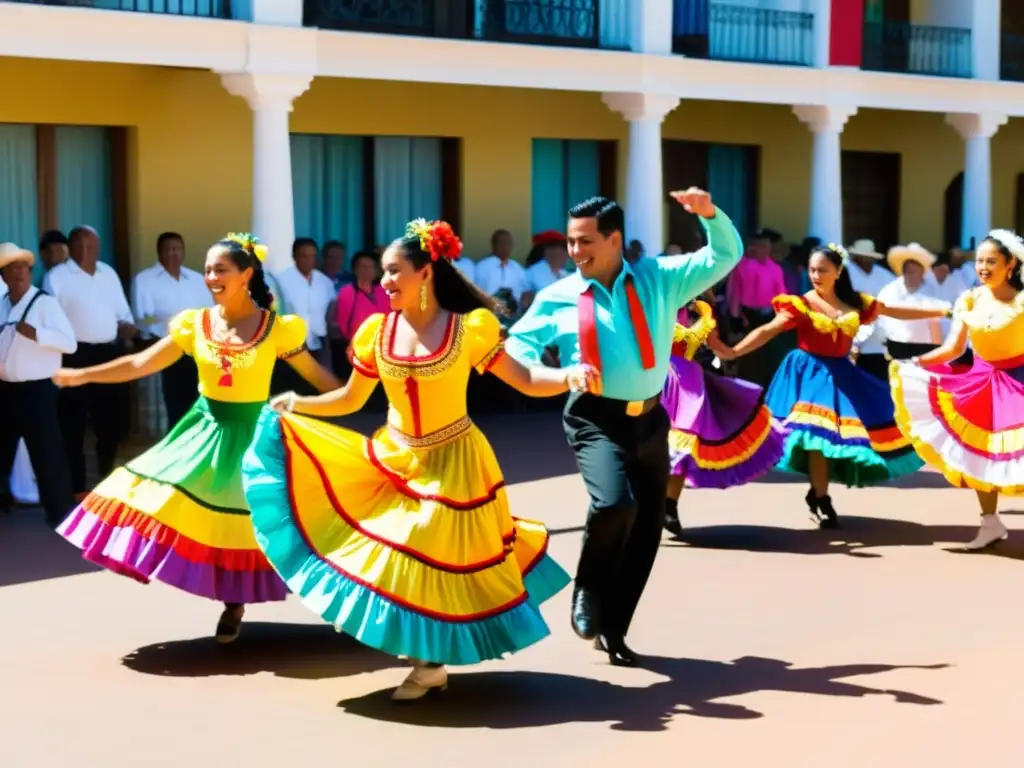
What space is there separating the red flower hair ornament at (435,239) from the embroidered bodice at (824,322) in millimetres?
4387

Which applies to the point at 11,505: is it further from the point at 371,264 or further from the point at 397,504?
the point at 397,504

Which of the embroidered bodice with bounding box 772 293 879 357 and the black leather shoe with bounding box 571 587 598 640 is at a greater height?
the embroidered bodice with bounding box 772 293 879 357

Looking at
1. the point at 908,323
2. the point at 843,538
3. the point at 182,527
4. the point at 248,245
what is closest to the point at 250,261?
the point at 248,245

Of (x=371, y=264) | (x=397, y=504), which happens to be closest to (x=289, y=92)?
(x=371, y=264)

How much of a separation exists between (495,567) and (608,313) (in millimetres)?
1281

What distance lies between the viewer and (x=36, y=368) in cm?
1184

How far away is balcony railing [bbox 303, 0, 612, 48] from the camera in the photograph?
1852 centimetres

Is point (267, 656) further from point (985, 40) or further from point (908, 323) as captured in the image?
point (985, 40)

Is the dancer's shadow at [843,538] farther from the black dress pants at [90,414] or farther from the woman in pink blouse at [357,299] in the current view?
the woman in pink blouse at [357,299]

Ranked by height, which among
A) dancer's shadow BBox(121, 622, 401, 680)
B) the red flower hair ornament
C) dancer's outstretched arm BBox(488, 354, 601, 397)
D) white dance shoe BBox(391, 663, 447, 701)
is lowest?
dancer's shadow BBox(121, 622, 401, 680)

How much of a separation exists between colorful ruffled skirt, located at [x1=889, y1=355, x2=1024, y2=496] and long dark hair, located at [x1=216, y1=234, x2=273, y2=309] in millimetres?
4127

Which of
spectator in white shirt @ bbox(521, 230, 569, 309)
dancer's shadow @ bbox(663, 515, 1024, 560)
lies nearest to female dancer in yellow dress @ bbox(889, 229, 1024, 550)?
dancer's shadow @ bbox(663, 515, 1024, 560)

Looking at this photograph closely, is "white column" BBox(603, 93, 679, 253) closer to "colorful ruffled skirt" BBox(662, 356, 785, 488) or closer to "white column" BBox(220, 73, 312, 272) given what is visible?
"white column" BBox(220, 73, 312, 272)

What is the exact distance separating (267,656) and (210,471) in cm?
78
